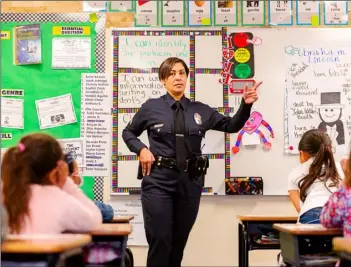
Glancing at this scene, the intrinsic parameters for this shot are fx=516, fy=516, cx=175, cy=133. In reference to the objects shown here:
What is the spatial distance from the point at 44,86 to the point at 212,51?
1536 mm

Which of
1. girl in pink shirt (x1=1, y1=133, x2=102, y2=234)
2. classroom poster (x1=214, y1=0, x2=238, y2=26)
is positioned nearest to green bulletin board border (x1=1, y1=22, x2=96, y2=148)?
classroom poster (x1=214, y1=0, x2=238, y2=26)

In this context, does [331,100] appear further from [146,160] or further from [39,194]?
[39,194]

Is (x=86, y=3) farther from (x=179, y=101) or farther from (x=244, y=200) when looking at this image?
(x=244, y=200)

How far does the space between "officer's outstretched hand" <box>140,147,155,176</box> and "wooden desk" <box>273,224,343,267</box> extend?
99cm

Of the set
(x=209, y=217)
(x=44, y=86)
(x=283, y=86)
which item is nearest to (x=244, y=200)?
(x=209, y=217)

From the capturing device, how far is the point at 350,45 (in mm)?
4633

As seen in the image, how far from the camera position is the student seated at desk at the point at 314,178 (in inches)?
113

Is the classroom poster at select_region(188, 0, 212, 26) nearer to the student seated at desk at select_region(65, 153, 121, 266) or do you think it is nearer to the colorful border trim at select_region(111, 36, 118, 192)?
the colorful border trim at select_region(111, 36, 118, 192)

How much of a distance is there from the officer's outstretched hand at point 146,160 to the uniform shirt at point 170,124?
0.07 m

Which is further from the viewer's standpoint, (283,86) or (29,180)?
(283,86)

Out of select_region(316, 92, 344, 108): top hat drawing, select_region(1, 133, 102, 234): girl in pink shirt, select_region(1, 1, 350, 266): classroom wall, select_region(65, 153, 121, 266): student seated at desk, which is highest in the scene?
select_region(316, 92, 344, 108): top hat drawing

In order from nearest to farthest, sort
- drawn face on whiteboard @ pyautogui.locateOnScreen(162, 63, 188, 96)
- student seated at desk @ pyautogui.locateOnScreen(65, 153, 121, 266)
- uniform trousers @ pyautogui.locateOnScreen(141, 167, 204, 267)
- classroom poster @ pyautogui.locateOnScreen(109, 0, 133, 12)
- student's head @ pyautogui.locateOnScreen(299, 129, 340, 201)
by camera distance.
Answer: student seated at desk @ pyautogui.locateOnScreen(65, 153, 121, 266), student's head @ pyautogui.locateOnScreen(299, 129, 340, 201), uniform trousers @ pyautogui.locateOnScreen(141, 167, 204, 267), drawn face on whiteboard @ pyautogui.locateOnScreen(162, 63, 188, 96), classroom poster @ pyautogui.locateOnScreen(109, 0, 133, 12)

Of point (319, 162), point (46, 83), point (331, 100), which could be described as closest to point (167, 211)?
point (319, 162)

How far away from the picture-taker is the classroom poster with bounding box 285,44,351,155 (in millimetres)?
4559
